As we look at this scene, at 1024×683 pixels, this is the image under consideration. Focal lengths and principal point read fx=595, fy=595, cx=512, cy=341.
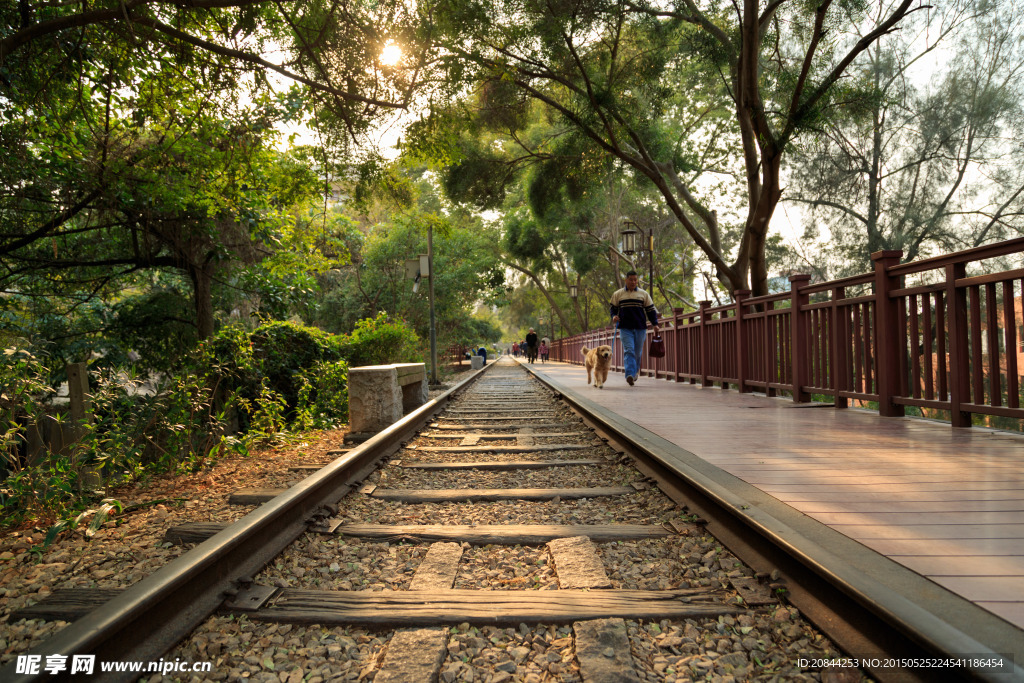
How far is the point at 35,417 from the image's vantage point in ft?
12.0

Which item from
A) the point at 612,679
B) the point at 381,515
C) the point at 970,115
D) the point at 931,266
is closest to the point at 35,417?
the point at 381,515

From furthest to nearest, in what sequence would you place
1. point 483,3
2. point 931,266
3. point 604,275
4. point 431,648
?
1. point 604,275
2. point 483,3
3. point 931,266
4. point 431,648

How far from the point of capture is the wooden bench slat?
268 centimetres

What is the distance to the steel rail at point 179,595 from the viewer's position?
59.1 inches

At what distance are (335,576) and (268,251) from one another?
10.8m

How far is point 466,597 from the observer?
2.04m

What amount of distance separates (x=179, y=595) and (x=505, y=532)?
1.34m

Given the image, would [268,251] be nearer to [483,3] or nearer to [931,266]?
[483,3]

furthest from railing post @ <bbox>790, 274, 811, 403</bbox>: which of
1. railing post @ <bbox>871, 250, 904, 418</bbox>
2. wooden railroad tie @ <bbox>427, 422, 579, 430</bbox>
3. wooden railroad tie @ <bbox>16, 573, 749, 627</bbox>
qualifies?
wooden railroad tie @ <bbox>16, 573, 749, 627</bbox>

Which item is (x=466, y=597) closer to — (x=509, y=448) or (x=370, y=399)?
(x=509, y=448)

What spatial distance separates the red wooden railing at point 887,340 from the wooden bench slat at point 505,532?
8.94 feet

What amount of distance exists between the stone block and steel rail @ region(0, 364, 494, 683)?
2556mm

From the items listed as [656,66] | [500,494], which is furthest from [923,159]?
[500,494]

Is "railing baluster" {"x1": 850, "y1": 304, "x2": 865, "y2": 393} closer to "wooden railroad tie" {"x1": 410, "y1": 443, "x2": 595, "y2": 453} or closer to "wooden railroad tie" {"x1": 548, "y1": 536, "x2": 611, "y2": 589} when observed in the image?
"wooden railroad tie" {"x1": 410, "y1": 443, "x2": 595, "y2": 453}
